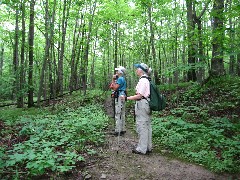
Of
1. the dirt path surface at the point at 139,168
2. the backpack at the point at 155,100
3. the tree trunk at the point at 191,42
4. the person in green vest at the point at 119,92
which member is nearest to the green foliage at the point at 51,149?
the dirt path surface at the point at 139,168

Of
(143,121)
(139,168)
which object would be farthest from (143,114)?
(139,168)

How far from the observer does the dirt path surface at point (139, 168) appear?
4.64m

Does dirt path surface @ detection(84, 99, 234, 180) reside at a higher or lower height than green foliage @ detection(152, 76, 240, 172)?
lower

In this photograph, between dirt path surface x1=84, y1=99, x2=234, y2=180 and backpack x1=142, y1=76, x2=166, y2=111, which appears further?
backpack x1=142, y1=76, x2=166, y2=111

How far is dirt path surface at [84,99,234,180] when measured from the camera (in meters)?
4.64

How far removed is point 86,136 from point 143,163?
2.29 m

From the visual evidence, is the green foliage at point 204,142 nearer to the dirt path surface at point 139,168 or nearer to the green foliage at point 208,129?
the green foliage at point 208,129

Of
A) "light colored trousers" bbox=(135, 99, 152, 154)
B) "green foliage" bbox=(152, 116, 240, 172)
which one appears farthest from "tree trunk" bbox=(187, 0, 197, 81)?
"light colored trousers" bbox=(135, 99, 152, 154)

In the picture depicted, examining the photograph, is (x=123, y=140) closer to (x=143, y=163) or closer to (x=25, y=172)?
(x=143, y=163)

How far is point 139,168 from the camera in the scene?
16.4 ft

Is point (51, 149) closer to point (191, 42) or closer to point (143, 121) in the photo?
point (143, 121)

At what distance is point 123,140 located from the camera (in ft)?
23.3

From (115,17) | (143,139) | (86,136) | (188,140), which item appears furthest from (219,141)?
(115,17)

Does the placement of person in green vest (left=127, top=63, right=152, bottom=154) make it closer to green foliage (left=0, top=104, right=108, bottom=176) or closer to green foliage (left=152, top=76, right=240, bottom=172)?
green foliage (left=152, top=76, right=240, bottom=172)
